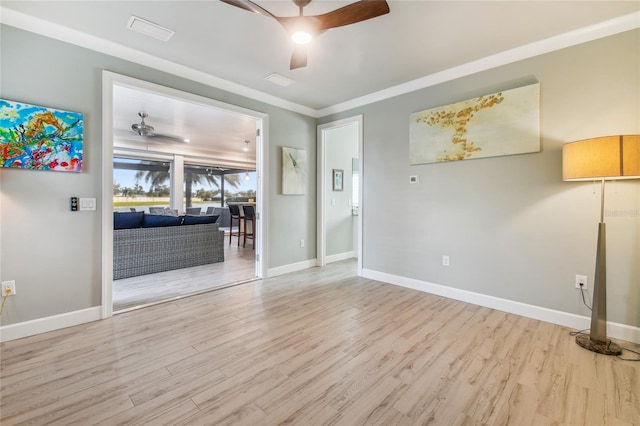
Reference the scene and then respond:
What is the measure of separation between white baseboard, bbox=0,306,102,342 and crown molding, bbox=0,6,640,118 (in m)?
2.47

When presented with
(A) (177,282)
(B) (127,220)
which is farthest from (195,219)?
(A) (177,282)

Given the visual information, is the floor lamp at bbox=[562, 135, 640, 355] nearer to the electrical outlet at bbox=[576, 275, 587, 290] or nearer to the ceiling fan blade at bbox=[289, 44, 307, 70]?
the electrical outlet at bbox=[576, 275, 587, 290]

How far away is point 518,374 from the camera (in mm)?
1878

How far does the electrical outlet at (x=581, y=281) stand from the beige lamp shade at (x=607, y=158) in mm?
966

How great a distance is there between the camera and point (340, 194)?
5426mm

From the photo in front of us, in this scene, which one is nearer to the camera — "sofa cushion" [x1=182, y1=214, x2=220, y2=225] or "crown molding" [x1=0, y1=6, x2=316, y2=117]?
"crown molding" [x1=0, y1=6, x2=316, y2=117]

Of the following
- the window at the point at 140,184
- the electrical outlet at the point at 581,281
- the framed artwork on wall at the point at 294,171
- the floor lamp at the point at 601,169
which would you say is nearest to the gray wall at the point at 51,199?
the framed artwork on wall at the point at 294,171

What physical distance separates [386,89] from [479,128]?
1.37 m

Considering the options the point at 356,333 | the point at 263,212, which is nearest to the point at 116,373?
the point at 356,333

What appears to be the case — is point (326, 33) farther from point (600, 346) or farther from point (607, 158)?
point (600, 346)

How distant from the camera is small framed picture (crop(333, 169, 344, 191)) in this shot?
5259 millimetres

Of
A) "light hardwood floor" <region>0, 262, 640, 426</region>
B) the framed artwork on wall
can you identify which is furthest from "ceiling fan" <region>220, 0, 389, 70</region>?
"light hardwood floor" <region>0, 262, 640, 426</region>

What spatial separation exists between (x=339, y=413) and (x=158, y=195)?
10.1 meters

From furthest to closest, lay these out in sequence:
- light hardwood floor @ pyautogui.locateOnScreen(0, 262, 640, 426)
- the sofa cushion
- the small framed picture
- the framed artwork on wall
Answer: the small framed picture < the sofa cushion < the framed artwork on wall < light hardwood floor @ pyautogui.locateOnScreen(0, 262, 640, 426)
